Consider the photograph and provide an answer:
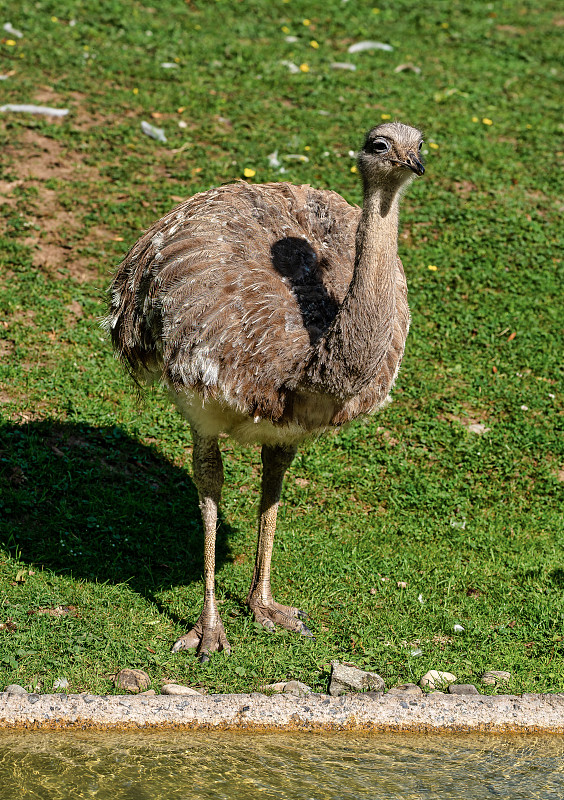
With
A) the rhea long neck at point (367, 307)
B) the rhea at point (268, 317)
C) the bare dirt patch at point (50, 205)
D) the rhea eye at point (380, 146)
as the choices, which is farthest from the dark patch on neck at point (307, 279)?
the bare dirt patch at point (50, 205)

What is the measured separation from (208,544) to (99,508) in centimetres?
127

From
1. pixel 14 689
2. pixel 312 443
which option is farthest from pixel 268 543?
pixel 14 689

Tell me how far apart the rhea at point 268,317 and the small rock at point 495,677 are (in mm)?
1091

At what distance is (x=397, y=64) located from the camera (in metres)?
13.1

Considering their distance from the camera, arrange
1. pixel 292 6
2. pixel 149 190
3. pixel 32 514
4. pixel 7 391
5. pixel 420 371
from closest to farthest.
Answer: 1. pixel 32 514
2. pixel 7 391
3. pixel 420 371
4. pixel 149 190
5. pixel 292 6

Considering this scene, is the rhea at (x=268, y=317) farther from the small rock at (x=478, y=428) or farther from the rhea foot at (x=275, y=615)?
the small rock at (x=478, y=428)

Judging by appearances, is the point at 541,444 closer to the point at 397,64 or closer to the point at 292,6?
the point at 397,64

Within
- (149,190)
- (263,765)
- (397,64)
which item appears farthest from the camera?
(397,64)

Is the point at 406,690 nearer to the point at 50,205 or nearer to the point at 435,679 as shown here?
the point at 435,679

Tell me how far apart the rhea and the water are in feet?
3.12

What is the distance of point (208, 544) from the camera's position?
224 inches

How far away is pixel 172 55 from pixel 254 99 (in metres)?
1.33

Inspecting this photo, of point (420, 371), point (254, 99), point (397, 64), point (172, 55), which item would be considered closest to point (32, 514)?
point (420, 371)

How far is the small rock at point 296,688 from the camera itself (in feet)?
16.4
